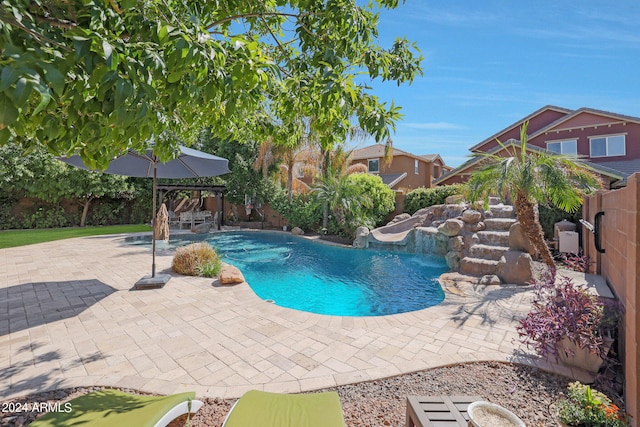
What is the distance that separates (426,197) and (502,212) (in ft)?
20.4

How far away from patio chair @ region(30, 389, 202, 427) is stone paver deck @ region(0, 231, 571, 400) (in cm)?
67

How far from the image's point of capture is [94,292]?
238 inches

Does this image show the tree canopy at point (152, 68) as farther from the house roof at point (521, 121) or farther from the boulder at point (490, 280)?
the house roof at point (521, 121)

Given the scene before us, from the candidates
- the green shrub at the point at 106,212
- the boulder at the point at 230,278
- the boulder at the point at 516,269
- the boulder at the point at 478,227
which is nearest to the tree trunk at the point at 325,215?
the boulder at the point at 478,227

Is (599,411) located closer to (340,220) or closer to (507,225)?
(507,225)

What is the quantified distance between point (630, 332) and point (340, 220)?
14.1 metres

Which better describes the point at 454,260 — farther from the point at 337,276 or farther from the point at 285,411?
the point at 285,411

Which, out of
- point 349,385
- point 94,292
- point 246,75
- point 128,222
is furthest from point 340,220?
point 128,222

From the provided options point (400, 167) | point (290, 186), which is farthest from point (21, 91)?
point (400, 167)

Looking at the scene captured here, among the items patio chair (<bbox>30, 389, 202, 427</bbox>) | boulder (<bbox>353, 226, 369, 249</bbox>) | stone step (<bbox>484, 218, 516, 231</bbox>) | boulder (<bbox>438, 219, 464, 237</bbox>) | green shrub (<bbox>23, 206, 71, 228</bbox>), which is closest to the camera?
patio chair (<bbox>30, 389, 202, 427</bbox>)

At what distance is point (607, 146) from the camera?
658 inches

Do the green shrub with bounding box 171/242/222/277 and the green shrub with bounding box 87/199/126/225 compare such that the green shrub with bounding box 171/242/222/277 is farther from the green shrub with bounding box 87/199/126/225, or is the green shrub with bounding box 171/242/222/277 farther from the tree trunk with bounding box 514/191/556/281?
the green shrub with bounding box 87/199/126/225

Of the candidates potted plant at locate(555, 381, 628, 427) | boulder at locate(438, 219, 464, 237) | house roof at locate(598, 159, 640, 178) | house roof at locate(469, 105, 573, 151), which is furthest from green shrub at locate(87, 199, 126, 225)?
house roof at locate(598, 159, 640, 178)

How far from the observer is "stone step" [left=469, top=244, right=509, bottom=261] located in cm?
853
